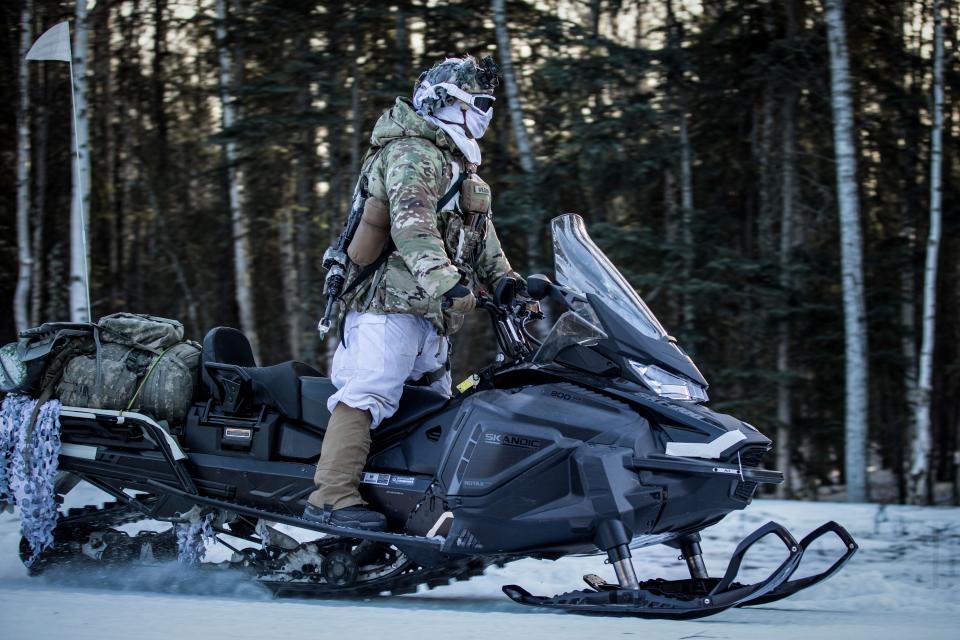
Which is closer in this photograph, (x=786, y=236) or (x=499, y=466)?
(x=499, y=466)

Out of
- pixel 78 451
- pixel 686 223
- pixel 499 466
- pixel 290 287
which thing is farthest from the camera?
pixel 290 287

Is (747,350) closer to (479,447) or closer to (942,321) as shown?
(942,321)

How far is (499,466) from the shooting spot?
3719 mm

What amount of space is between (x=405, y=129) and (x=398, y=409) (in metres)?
1.18

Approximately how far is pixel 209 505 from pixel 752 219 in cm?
838

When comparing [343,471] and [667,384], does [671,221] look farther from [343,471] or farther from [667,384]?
[343,471]

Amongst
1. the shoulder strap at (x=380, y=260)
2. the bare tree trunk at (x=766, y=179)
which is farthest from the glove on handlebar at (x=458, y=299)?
the bare tree trunk at (x=766, y=179)

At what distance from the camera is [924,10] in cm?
1013

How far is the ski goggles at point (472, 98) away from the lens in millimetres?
3924

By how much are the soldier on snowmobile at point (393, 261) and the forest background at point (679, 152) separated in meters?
4.83

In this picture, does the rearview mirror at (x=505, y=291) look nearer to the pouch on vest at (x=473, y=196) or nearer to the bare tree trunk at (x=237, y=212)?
the pouch on vest at (x=473, y=196)

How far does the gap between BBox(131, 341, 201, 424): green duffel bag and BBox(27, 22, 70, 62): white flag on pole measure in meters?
1.65

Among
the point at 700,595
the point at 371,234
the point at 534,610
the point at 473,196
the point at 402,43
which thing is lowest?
the point at 534,610

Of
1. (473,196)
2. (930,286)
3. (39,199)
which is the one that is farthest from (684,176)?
(39,199)
